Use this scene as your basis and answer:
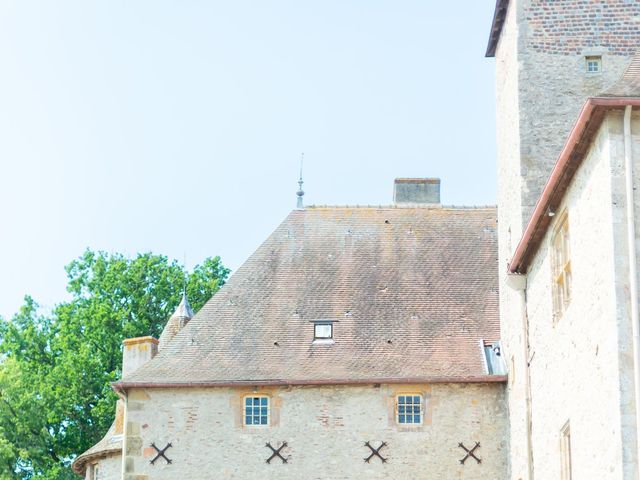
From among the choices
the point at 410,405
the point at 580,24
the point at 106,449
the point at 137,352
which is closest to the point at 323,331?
the point at 410,405

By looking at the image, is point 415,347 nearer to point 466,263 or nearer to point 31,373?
point 466,263

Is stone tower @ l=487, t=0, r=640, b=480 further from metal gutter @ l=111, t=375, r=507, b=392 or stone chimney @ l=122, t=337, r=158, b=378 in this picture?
stone chimney @ l=122, t=337, r=158, b=378

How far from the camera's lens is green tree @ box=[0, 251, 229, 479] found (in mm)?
44281

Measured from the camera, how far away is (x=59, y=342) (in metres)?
46.2

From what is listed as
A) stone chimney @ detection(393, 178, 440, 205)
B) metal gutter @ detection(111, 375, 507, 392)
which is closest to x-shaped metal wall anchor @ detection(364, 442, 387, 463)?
metal gutter @ detection(111, 375, 507, 392)

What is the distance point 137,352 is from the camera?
33.5m

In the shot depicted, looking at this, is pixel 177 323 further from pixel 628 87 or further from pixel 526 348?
pixel 628 87

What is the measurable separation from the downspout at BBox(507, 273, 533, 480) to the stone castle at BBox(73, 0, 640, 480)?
50 millimetres

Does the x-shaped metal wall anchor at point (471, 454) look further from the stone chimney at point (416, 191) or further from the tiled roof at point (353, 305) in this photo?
the stone chimney at point (416, 191)

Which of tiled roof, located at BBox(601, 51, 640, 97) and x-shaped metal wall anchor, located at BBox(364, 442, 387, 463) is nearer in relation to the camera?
tiled roof, located at BBox(601, 51, 640, 97)

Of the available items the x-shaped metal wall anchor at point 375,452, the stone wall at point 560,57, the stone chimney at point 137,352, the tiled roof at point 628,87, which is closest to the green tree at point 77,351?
the stone chimney at point 137,352

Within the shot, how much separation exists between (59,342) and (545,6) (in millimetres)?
23927

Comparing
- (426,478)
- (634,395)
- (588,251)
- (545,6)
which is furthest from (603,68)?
(634,395)

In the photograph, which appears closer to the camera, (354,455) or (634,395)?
(634,395)
